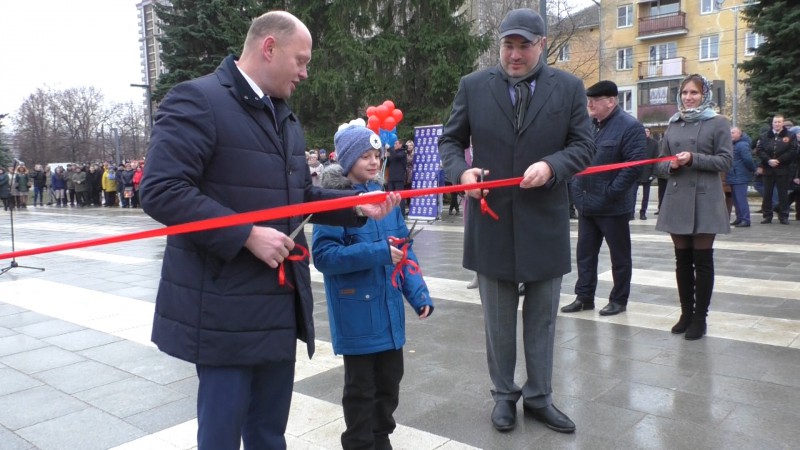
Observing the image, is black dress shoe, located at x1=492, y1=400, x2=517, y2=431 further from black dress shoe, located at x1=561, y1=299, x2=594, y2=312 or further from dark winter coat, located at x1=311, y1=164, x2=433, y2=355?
black dress shoe, located at x1=561, y1=299, x2=594, y2=312

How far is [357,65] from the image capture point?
2138 centimetres

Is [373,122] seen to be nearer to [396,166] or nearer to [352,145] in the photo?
[352,145]

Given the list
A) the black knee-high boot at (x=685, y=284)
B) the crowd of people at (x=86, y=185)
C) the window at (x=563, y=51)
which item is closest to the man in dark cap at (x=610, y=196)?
the black knee-high boot at (x=685, y=284)

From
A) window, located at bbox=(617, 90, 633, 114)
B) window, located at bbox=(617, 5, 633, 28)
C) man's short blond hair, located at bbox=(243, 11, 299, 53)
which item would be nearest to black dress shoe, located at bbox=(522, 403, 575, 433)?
man's short blond hair, located at bbox=(243, 11, 299, 53)

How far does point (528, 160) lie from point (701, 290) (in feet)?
Result: 8.08

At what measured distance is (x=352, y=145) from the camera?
9.59 feet

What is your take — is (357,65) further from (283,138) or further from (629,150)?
(283,138)

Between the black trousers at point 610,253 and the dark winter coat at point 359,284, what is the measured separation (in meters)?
3.27

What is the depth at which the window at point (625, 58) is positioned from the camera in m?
49.3

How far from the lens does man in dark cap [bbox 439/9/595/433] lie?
10.6ft

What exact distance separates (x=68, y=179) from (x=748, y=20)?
92.6ft

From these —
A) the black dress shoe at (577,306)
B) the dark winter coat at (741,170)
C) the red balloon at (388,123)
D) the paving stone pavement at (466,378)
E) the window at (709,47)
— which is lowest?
the paving stone pavement at (466,378)

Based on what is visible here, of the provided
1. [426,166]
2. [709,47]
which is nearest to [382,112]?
[426,166]

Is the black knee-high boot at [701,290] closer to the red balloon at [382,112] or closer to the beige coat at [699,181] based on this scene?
the beige coat at [699,181]
